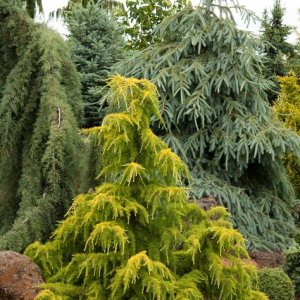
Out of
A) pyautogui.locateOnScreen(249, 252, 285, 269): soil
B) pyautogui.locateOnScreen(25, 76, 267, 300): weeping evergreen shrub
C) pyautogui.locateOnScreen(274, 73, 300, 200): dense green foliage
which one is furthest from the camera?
pyautogui.locateOnScreen(274, 73, 300, 200): dense green foliage

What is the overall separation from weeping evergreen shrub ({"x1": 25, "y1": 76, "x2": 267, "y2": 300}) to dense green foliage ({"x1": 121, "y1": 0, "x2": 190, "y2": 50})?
24.5 feet

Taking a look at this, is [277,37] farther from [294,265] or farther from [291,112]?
[294,265]

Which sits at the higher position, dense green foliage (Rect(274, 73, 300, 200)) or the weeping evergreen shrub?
dense green foliage (Rect(274, 73, 300, 200))

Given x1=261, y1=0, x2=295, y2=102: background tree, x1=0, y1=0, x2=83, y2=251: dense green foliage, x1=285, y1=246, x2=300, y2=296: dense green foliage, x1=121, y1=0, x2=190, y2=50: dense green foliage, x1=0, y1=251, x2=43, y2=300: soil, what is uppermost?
x1=261, y1=0, x2=295, y2=102: background tree

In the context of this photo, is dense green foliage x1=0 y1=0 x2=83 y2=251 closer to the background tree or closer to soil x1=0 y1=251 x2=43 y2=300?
soil x1=0 y1=251 x2=43 y2=300

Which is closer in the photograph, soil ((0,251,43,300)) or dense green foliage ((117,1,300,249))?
soil ((0,251,43,300))

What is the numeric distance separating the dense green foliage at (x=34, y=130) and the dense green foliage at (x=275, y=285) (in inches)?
82.2

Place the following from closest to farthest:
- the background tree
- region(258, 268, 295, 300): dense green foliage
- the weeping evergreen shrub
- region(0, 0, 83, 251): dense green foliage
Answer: the weeping evergreen shrub, region(0, 0, 83, 251): dense green foliage, region(258, 268, 295, 300): dense green foliage, the background tree

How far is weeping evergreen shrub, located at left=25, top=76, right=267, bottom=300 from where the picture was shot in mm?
3396

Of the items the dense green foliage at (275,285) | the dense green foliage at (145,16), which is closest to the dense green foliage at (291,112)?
the dense green foliage at (145,16)

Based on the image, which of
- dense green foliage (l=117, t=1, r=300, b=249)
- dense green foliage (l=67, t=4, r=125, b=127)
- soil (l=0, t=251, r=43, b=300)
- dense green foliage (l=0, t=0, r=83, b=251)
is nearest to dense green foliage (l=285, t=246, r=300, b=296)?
dense green foliage (l=117, t=1, r=300, b=249)

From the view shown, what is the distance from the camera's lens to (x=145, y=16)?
36.0ft

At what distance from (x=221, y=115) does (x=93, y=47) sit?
2.72m

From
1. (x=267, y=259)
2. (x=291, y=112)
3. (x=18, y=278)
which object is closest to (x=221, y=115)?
(x=267, y=259)
